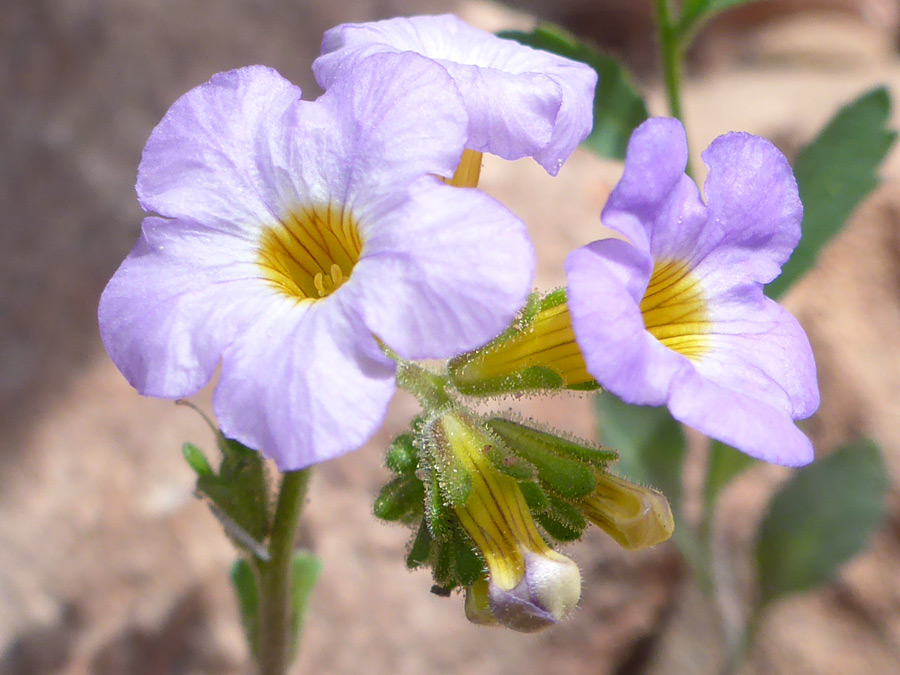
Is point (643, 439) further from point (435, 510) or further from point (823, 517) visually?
point (435, 510)

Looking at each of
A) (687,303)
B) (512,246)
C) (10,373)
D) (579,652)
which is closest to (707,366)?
(687,303)

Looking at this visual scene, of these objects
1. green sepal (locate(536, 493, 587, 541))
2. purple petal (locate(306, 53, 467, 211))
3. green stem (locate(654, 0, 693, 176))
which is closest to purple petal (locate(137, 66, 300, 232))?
purple petal (locate(306, 53, 467, 211))

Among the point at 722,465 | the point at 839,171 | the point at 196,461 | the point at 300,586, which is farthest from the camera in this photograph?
the point at 722,465

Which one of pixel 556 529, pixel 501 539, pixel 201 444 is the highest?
pixel 501 539

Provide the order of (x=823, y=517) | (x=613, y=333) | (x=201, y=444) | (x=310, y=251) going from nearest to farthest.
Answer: (x=613, y=333), (x=310, y=251), (x=823, y=517), (x=201, y=444)

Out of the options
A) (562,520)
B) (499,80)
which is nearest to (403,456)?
(562,520)

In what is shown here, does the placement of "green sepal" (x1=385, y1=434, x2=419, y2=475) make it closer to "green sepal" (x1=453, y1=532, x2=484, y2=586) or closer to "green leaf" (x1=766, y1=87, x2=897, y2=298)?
"green sepal" (x1=453, y1=532, x2=484, y2=586)

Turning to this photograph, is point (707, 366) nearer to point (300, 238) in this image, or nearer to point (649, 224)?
point (649, 224)
